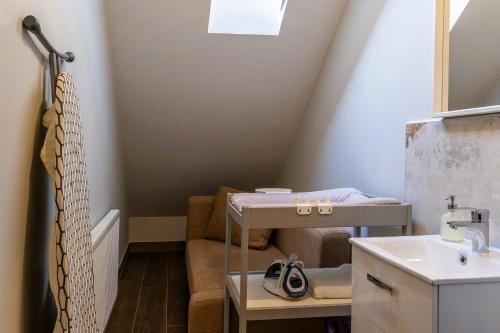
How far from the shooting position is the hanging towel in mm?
Result: 1203

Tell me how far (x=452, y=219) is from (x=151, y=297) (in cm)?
220

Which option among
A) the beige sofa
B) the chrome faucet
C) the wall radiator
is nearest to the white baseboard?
the beige sofa

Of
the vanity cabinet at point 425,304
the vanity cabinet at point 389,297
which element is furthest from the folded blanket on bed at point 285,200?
the vanity cabinet at point 425,304

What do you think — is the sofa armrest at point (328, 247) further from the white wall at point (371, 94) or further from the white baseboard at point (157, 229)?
the white baseboard at point (157, 229)

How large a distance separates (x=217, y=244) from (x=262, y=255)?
56 cm

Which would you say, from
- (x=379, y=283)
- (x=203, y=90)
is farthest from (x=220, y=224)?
(x=379, y=283)

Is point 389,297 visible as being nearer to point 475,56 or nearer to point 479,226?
point 479,226

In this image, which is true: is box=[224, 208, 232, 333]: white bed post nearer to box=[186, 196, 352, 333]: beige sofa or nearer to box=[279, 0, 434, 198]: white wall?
box=[186, 196, 352, 333]: beige sofa

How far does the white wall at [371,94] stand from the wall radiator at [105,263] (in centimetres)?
138

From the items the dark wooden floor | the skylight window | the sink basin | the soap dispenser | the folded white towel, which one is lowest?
the dark wooden floor

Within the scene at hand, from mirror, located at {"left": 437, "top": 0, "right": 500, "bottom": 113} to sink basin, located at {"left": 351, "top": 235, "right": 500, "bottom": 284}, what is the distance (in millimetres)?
456

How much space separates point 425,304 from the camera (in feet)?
3.50

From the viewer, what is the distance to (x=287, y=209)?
1.71m

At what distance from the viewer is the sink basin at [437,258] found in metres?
1.07
